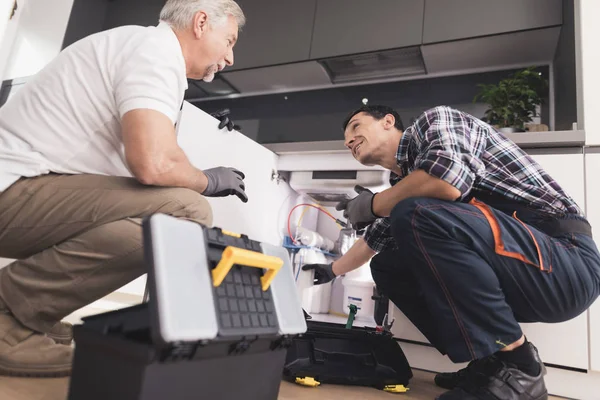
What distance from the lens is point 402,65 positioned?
2.34m

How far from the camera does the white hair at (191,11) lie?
110cm

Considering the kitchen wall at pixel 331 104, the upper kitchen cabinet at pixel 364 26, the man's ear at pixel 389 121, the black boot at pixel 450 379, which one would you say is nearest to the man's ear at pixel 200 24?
the man's ear at pixel 389 121

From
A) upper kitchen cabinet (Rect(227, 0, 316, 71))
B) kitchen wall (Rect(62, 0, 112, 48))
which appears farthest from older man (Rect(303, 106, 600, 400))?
kitchen wall (Rect(62, 0, 112, 48))

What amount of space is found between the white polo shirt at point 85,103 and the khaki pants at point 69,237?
5 centimetres

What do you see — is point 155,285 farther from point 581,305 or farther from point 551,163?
point 551,163

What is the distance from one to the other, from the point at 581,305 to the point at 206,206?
0.90 meters

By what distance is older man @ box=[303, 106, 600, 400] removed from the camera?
876mm

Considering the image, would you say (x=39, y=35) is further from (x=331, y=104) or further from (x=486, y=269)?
(x=486, y=269)

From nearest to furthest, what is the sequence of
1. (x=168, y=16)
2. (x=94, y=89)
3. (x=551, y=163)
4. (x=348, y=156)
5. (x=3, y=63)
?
1. (x=94, y=89)
2. (x=168, y=16)
3. (x=551, y=163)
4. (x=348, y=156)
5. (x=3, y=63)

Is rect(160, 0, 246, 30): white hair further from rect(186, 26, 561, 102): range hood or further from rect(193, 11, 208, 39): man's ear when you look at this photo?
rect(186, 26, 561, 102): range hood

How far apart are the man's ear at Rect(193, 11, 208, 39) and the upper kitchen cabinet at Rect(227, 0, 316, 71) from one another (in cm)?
133

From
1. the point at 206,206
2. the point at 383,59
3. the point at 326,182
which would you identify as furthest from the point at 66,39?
the point at 206,206

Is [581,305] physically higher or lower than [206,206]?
lower

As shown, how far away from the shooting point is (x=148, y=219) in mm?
529
